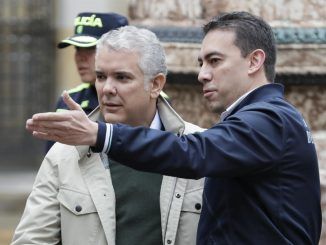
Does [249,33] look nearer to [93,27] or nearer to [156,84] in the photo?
[156,84]

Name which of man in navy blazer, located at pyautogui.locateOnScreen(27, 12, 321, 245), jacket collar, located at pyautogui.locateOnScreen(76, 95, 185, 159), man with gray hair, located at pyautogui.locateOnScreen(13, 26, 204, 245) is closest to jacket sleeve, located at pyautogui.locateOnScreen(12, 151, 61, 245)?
man with gray hair, located at pyautogui.locateOnScreen(13, 26, 204, 245)

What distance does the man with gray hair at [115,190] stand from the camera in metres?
3.45

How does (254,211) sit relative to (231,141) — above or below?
below

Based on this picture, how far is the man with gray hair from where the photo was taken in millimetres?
3453

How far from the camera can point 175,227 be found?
3.43 m

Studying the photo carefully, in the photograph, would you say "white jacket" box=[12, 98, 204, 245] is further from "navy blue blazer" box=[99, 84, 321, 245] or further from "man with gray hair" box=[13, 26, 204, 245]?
"navy blue blazer" box=[99, 84, 321, 245]

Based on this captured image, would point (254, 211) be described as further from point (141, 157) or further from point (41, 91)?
point (41, 91)

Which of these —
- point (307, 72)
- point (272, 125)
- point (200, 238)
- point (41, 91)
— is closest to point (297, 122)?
point (272, 125)

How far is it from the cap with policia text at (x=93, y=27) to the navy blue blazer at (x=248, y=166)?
217cm

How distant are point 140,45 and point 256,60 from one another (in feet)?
1.36

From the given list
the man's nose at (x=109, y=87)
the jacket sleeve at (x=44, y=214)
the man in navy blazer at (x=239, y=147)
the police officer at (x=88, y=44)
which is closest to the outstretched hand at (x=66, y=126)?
the man in navy blazer at (x=239, y=147)

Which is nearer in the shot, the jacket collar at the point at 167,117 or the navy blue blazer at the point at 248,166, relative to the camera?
the navy blue blazer at the point at 248,166

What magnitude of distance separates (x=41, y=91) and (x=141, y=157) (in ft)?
30.4

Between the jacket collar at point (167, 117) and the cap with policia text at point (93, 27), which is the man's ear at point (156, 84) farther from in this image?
the cap with policia text at point (93, 27)
